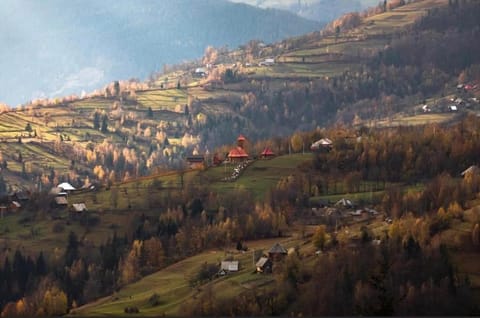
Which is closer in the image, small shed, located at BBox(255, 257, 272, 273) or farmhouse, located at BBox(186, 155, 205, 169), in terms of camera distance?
small shed, located at BBox(255, 257, 272, 273)

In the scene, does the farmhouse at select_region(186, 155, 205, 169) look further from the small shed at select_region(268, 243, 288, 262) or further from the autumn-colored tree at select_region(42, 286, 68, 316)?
the autumn-colored tree at select_region(42, 286, 68, 316)

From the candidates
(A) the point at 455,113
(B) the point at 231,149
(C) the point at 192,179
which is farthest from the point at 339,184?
(A) the point at 455,113

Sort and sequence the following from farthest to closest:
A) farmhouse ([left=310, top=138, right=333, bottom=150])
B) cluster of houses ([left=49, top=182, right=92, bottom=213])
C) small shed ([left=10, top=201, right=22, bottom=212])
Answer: farmhouse ([left=310, top=138, right=333, bottom=150]) → small shed ([left=10, top=201, right=22, bottom=212]) → cluster of houses ([left=49, top=182, right=92, bottom=213])

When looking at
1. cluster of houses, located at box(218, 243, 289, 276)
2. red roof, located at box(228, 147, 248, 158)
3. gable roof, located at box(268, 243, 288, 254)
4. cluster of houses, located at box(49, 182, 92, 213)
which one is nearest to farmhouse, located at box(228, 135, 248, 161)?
red roof, located at box(228, 147, 248, 158)

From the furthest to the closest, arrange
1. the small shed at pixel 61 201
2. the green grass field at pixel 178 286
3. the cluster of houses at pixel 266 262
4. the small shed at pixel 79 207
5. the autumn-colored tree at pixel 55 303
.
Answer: the small shed at pixel 61 201, the small shed at pixel 79 207, the cluster of houses at pixel 266 262, the autumn-colored tree at pixel 55 303, the green grass field at pixel 178 286

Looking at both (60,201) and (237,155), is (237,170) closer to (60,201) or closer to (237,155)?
(237,155)

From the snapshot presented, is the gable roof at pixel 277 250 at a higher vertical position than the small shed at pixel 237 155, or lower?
lower

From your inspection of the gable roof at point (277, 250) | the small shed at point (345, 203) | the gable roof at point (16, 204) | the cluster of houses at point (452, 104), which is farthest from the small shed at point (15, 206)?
the cluster of houses at point (452, 104)

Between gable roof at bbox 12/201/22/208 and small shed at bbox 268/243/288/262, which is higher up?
small shed at bbox 268/243/288/262

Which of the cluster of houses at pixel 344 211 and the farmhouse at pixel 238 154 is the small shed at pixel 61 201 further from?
the cluster of houses at pixel 344 211
